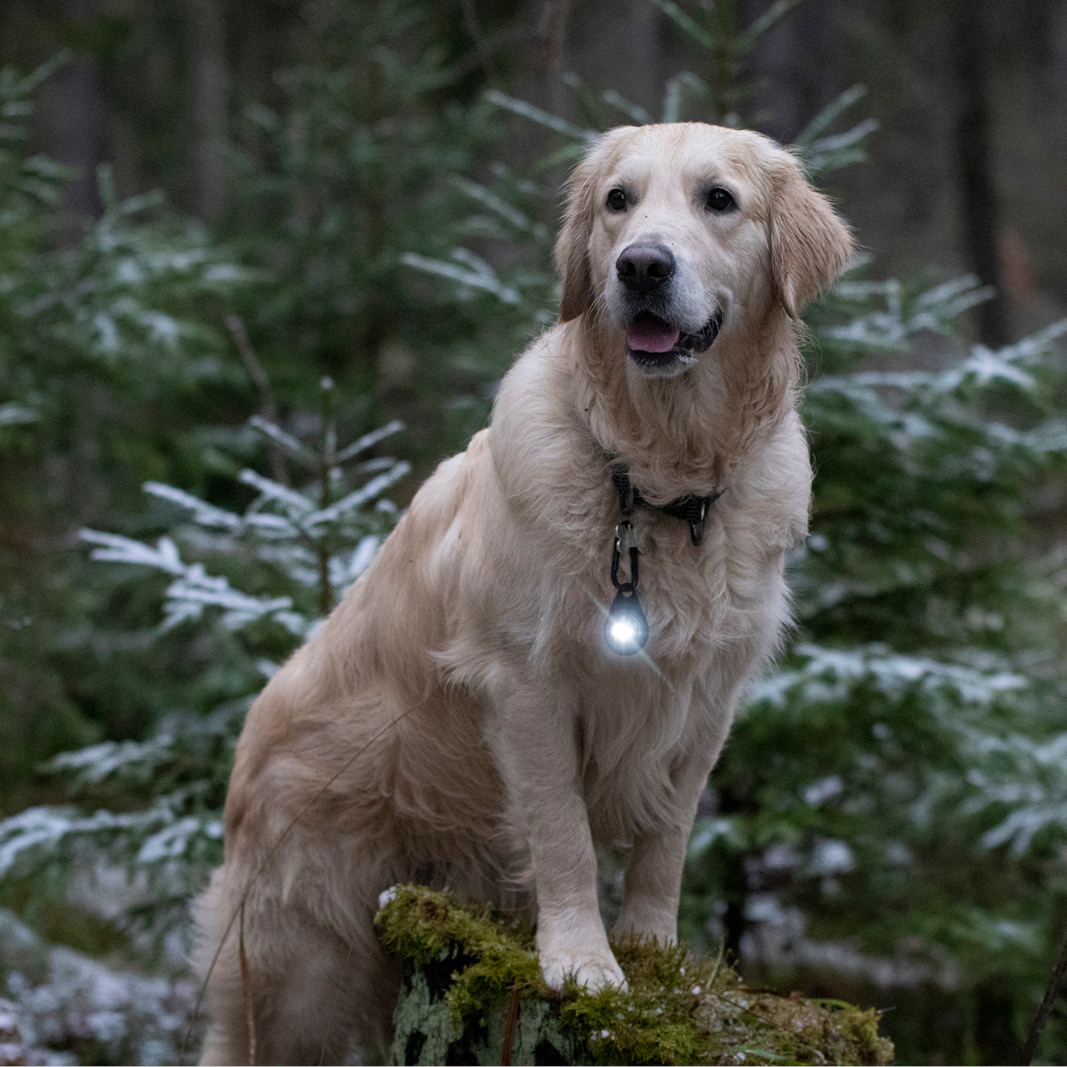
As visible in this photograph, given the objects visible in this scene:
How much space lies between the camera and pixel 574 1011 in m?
2.29

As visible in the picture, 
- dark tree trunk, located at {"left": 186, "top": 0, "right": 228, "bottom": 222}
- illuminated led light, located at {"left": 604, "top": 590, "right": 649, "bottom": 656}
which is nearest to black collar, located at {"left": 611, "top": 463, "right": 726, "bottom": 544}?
illuminated led light, located at {"left": 604, "top": 590, "right": 649, "bottom": 656}

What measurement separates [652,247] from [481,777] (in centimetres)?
137

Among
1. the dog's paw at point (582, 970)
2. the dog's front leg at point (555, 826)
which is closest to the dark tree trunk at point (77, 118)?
the dog's front leg at point (555, 826)

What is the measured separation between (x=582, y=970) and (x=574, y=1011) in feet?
0.39

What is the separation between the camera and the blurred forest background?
412 cm

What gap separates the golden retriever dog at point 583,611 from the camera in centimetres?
238

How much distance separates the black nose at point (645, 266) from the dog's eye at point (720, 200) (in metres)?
0.23

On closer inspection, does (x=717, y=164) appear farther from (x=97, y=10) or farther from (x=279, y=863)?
(x=97, y=10)

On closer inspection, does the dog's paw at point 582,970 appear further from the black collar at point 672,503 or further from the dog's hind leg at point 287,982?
the black collar at point 672,503

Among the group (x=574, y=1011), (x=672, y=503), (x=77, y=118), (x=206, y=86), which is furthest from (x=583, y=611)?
(x=206, y=86)

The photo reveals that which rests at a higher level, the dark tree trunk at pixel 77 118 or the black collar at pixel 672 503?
the dark tree trunk at pixel 77 118

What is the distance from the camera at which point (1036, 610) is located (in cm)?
462

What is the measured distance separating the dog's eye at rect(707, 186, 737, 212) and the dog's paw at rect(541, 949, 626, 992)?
1.73m

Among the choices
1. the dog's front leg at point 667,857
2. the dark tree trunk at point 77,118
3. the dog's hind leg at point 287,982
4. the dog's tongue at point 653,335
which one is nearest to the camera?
the dog's tongue at point 653,335
